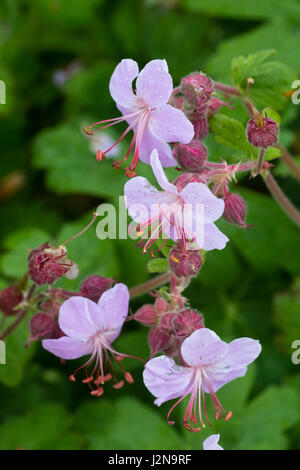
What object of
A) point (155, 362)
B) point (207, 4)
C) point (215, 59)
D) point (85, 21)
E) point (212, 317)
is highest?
point (85, 21)

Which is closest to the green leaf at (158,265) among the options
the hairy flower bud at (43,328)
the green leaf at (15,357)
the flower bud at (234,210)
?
the flower bud at (234,210)

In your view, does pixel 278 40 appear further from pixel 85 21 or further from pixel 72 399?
pixel 72 399

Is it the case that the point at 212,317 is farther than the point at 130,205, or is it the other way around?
the point at 212,317

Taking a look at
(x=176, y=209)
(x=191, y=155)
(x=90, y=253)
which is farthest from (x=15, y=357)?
(x=191, y=155)

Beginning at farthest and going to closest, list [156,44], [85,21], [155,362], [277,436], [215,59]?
[156,44]
[85,21]
[215,59]
[277,436]
[155,362]

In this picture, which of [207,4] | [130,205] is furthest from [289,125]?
[130,205]

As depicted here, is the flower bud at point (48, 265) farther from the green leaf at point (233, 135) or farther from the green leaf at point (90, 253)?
the green leaf at point (90, 253)
